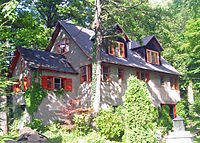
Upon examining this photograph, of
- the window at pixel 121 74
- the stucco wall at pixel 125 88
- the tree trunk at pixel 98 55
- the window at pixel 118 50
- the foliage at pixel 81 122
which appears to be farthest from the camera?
the window at pixel 118 50

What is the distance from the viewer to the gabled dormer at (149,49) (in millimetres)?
26156

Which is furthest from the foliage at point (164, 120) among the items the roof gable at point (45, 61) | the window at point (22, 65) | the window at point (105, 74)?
the window at point (22, 65)

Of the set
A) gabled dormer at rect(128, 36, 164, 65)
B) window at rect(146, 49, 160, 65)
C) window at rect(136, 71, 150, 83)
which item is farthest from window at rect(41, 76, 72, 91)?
window at rect(146, 49, 160, 65)

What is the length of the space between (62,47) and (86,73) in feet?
17.0

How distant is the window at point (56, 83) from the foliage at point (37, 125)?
10.2 ft

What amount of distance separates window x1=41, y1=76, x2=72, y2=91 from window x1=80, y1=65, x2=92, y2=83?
1.26 metres

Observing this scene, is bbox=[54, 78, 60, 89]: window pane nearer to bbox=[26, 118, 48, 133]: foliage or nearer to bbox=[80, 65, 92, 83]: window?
bbox=[80, 65, 92, 83]: window

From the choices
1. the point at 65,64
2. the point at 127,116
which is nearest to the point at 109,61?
the point at 65,64

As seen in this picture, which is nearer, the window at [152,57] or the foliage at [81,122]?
the foliage at [81,122]

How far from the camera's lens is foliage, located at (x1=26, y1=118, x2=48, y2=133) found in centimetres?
1839

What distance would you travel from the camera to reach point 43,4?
1299 inches

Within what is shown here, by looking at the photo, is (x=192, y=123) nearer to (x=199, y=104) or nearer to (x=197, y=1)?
(x=199, y=104)

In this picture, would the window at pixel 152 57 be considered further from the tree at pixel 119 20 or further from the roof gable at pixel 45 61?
the roof gable at pixel 45 61

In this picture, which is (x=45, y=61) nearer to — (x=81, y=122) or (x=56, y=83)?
(x=56, y=83)
